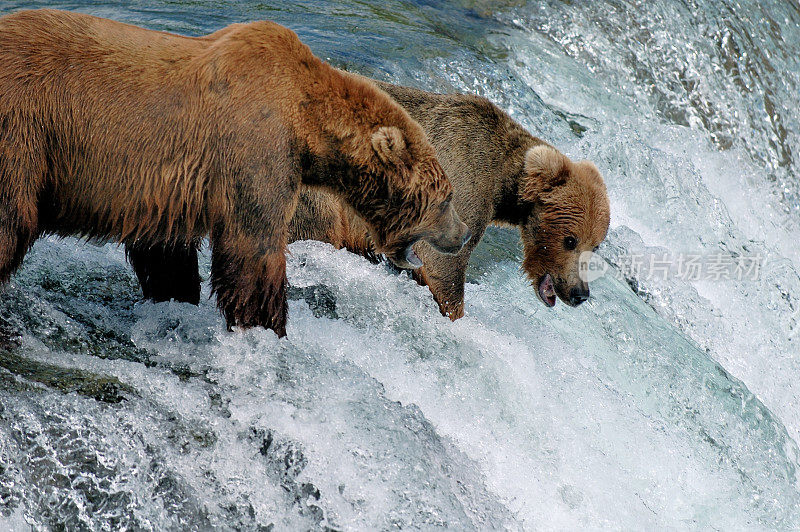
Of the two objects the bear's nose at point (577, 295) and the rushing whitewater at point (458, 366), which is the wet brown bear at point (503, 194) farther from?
the rushing whitewater at point (458, 366)

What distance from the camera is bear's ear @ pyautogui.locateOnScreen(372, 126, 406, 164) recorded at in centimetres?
429

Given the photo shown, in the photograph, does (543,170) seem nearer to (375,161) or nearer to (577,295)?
(577,295)

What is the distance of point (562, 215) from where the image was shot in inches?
233

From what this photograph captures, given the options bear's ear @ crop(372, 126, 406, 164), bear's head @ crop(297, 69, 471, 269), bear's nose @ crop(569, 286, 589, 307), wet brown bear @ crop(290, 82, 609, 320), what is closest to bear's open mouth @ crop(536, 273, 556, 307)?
wet brown bear @ crop(290, 82, 609, 320)

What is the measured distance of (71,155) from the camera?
3895 millimetres

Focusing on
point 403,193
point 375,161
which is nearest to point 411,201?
point 403,193

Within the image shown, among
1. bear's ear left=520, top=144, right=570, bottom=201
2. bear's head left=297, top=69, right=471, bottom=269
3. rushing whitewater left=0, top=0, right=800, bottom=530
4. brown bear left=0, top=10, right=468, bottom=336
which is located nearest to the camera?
rushing whitewater left=0, top=0, right=800, bottom=530

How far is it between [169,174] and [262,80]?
0.62 metres

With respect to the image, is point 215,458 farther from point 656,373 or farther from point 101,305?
point 656,373

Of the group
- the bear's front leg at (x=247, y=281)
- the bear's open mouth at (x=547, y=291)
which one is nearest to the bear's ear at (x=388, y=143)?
the bear's front leg at (x=247, y=281)

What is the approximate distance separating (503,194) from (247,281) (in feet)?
8.09

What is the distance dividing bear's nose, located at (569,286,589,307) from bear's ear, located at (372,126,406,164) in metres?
2.23

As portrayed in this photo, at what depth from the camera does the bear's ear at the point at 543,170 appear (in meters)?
5.84

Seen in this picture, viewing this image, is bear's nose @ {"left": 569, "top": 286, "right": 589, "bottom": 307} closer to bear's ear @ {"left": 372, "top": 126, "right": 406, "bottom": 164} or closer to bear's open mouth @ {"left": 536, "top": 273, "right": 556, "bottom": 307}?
bear's open mouth @ {"left": 536, "top": 273, "right": 556, "bottom": 307}
